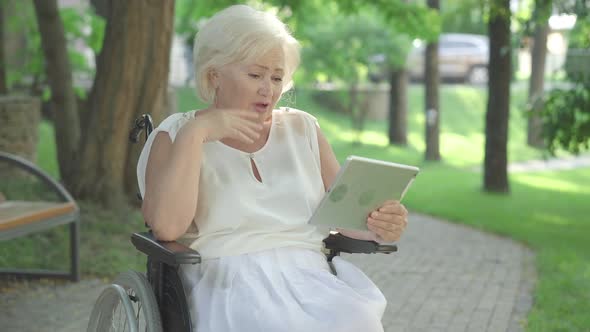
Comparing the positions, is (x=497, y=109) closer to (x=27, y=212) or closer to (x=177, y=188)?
(x=27, y=212)

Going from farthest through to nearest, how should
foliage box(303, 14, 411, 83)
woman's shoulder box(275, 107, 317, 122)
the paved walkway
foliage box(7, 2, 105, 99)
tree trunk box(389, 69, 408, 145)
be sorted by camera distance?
1. tree trunk box(389, 69, 408, 145)
2. foliage box(303, 14, 411, 83)
3. foliage box(7, 2, 105, 99)
4. the paved walkway
5. woman's shoulder box(275, 107, 317, 122)

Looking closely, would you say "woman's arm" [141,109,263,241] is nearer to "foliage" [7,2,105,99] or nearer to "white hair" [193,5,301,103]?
"white hair" [193,5,301,103]

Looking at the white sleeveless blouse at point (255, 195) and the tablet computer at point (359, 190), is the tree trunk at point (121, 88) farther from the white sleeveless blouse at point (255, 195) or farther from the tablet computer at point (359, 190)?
the tablet computer at point (359, 190)

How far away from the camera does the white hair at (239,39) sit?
10.1 ft

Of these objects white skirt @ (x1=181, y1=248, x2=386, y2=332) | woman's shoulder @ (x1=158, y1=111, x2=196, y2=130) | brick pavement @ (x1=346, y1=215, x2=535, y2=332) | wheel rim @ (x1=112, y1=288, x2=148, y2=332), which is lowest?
brick pavement @ (x1=346, y1=215, x2=535, y2=332)

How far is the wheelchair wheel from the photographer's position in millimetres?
2945

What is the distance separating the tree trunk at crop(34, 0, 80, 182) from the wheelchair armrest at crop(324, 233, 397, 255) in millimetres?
6137

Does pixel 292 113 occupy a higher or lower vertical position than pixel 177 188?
higher

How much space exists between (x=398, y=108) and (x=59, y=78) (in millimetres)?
10844

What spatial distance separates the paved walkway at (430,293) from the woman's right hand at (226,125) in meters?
2.42

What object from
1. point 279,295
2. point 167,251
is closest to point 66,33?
point 167,251

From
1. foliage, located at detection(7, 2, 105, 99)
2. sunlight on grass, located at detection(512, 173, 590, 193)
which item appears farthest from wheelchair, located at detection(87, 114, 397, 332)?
sunlight on grass, located at detection(512, 173, 590, 193)

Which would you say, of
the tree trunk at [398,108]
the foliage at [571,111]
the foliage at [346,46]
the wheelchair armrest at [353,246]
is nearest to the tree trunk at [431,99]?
the foliage at [346,46]

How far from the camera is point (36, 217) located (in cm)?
531
